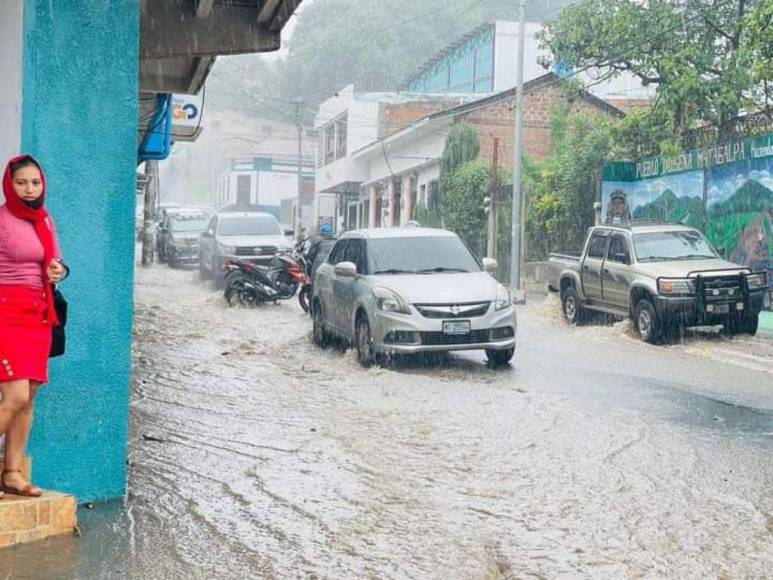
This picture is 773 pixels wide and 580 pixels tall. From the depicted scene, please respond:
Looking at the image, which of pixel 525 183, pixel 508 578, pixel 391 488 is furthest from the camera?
pixel 525 183

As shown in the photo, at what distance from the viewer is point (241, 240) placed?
82.3 ft

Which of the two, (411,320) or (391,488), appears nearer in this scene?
(391,488)

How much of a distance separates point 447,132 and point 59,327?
34.0 m

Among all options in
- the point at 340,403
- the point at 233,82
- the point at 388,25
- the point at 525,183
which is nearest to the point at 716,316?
the point at 340,403

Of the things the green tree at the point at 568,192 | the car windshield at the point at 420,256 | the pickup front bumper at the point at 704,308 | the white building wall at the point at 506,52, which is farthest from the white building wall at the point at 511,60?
the car windshield at the point at 420,256

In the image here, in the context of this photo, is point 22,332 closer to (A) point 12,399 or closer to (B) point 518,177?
(A) point 12,399

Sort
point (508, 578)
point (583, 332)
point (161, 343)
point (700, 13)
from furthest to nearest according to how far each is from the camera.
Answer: point (700, 13)
point (583, 332)
point (161, 343)
point (508, 578)

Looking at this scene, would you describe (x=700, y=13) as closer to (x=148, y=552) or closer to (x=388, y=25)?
(x=148, y=552)

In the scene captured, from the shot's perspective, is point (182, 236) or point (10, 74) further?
point (182, 236)

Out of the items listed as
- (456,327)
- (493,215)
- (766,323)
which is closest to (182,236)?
(493,215)

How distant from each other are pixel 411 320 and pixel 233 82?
81053 millimetres

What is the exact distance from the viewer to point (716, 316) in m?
15.5

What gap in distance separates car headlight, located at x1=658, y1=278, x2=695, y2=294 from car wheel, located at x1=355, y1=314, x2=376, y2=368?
4889mm

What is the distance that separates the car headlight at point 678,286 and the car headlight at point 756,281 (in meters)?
0.89
